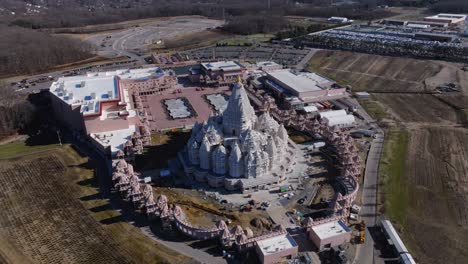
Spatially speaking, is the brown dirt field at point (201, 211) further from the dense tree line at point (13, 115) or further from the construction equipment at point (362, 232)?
the dense tree line at point (13, 115)

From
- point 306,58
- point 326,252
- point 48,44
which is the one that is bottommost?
point 326,252

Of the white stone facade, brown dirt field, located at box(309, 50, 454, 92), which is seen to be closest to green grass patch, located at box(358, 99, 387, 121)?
brown dirt field, located at box(309, 50, 454, 92)

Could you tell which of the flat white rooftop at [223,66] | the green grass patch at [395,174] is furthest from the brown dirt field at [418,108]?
the flat white rooftop at [223,66]

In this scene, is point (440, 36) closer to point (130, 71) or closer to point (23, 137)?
point (130, 71)

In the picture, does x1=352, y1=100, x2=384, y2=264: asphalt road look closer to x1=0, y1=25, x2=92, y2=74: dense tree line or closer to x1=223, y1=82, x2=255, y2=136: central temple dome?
x1=223, y1=82, x2=255, y2=136: central temple dome

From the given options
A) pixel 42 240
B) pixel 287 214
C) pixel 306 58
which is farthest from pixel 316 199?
pixel 306 58

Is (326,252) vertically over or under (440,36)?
under
